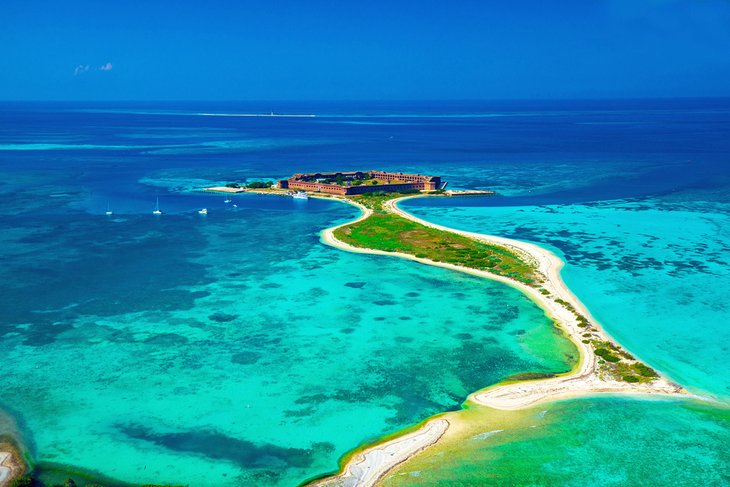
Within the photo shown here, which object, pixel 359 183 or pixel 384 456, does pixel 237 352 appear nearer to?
pixel 384 456

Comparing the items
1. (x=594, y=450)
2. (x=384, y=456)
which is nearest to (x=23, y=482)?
(x=384, y=456)

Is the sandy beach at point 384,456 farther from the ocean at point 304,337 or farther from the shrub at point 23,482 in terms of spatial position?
the shrub at point 23,482

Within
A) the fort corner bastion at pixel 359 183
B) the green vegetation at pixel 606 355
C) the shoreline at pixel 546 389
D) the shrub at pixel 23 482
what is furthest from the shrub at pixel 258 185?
the shrub at pixel 23 482

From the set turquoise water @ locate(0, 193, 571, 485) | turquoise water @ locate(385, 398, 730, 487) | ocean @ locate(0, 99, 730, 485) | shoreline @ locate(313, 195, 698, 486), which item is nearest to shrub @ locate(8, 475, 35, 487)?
ocean @ locate(0, 99, 730, 485)

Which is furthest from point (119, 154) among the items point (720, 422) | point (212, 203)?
point (720, 422)

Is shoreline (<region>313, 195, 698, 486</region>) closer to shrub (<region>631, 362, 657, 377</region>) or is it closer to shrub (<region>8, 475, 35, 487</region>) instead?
shrub (<region>631, 362, 657, 377</region>)

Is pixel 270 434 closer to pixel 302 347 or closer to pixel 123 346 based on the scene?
pixel 302 347

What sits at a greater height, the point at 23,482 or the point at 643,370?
the point at 643,370
